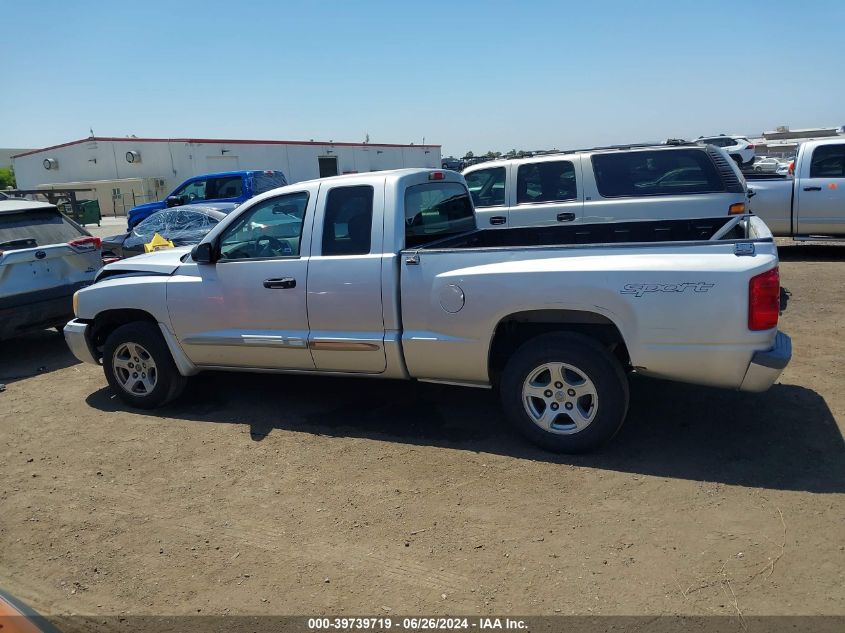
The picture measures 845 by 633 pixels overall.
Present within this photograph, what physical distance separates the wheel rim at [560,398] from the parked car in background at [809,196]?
8.66 m

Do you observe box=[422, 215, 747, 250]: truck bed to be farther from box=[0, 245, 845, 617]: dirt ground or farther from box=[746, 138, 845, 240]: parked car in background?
box=[746, 138, 845, 240]: parked car in background

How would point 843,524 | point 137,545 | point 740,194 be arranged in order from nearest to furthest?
1. point 843,524
2. point 137,545
3. point 740,194

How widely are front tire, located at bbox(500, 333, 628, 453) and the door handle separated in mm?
1774

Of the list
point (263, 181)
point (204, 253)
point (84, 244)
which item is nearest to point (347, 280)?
point (204, 253)

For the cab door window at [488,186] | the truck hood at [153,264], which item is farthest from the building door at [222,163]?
the truck hood at [153,264]

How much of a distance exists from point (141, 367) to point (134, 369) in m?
0.08

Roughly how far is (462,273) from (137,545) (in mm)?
2605

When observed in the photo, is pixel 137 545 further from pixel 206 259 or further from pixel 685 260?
pixel 685 260

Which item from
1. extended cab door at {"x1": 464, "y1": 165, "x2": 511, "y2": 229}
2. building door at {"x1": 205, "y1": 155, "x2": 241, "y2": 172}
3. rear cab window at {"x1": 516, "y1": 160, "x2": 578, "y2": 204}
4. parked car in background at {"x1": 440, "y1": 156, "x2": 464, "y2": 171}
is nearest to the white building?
building door at {"x1": 205, "y1": 155, "x2": 241, "y2": 172}

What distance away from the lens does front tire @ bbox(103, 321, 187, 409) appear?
225 inches

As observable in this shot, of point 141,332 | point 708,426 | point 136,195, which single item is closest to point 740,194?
point 708,426

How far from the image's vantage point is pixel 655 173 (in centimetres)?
821

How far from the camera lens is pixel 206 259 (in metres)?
5.42

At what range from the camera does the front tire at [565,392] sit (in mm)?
4270
